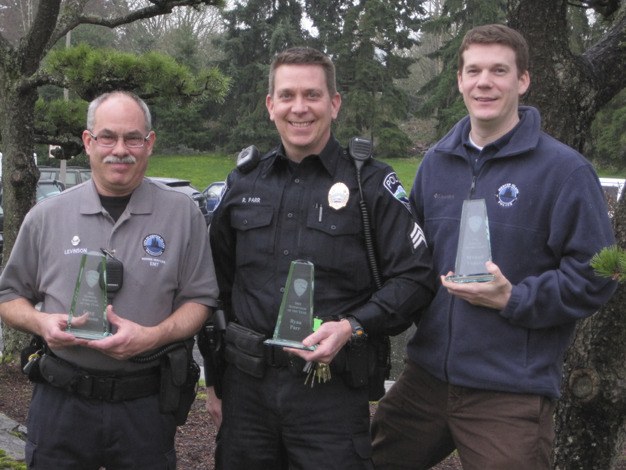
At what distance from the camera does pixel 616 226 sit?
4.23 metres

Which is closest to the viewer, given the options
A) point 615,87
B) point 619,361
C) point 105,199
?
point 105,199

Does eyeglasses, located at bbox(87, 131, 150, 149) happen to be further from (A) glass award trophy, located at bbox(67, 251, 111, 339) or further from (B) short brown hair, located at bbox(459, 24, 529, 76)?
(B) short brown hair, located at bbox(459, 24, 529, 76)

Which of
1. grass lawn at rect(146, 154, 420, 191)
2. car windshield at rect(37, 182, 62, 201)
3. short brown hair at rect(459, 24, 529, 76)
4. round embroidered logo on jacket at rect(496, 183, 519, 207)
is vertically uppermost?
short brown hair at rect(459, 24, 529, 76)

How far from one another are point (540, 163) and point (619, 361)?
1.60 m

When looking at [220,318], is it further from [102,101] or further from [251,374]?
[102,101]

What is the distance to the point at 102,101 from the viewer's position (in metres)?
3.06

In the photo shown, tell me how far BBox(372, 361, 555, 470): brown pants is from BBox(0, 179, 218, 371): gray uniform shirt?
0.92 meters

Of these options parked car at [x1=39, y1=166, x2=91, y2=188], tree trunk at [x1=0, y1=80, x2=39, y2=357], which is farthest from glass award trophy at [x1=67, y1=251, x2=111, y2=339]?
parked car at [x1=39, y1=166, x2=91, y2=188]

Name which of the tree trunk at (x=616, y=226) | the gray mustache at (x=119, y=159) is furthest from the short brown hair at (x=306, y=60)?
the tree trunk at (x=616, y=226)

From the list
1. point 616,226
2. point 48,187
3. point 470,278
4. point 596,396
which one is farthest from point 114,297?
point 48,187

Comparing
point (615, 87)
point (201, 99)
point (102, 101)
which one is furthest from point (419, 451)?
point (201, 99)

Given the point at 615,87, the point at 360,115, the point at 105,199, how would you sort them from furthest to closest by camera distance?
the point at 360,115 < the point at 615,87 < the point at 105,199

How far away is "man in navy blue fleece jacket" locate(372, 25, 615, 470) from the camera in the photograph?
2801 mm

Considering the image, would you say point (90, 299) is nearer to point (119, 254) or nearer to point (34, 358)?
point (119, 254)
